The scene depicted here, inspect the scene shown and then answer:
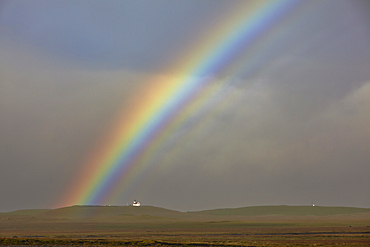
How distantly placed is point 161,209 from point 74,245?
6008 inches

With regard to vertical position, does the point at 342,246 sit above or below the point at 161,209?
below

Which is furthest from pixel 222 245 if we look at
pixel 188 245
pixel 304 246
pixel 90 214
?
pixel 90 214

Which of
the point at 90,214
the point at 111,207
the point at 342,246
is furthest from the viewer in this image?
the point at 111,207

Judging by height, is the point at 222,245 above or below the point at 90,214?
below

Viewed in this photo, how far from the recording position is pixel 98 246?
4731 centimetres

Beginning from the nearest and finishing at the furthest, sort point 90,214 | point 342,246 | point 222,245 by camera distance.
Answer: point 342,246 → point 222,245 → point 90,214

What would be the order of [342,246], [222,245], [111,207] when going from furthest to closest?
[111,207], [222,245], [342,246]

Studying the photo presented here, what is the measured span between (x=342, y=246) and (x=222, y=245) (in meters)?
12.0

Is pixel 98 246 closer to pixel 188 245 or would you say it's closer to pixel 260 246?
pixel 188 245

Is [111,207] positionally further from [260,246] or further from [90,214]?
[260,246]

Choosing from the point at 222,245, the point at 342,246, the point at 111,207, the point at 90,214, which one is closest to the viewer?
the point at 342,246

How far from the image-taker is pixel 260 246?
44.4m

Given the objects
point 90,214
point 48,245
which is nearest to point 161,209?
point 90,214

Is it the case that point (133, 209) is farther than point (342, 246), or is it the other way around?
point (133, 209)
